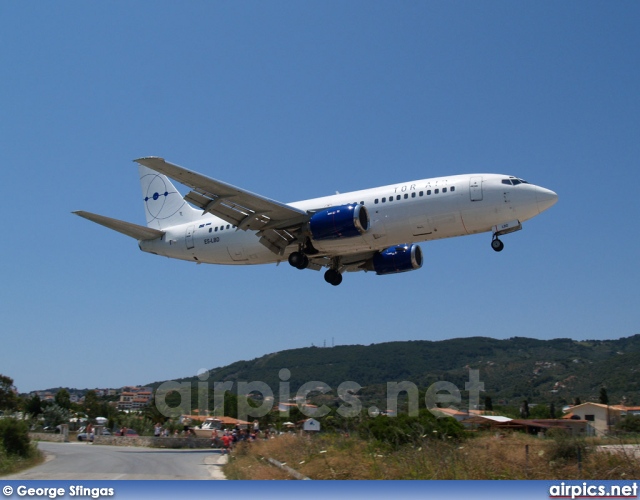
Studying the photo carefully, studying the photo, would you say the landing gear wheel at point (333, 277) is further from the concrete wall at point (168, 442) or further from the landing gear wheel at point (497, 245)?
the concrete wall at point (168, 442)

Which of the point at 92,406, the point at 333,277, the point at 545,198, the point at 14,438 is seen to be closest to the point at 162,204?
the point at 333,277

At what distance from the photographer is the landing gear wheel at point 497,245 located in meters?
26.5

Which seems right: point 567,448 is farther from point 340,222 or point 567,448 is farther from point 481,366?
point 481,366

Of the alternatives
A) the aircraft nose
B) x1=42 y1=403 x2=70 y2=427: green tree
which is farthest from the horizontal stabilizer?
x1=42 y1=403 x2=70 y2=427: green tree

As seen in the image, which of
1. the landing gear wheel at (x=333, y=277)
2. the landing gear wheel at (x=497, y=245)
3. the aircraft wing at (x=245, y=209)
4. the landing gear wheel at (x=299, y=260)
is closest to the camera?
the aircraft wing at (x=245, y=209)

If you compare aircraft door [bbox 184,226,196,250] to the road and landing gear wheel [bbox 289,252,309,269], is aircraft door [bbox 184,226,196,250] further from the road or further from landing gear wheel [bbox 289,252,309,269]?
the road

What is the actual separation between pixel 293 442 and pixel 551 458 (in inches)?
370

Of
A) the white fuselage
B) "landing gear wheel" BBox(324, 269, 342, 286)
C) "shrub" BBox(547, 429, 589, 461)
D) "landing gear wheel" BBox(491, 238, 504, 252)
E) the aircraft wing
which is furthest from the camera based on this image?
"landing gear wheel" BBox(324, 269, 342, 286)

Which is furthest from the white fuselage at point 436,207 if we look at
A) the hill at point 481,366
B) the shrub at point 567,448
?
the hill at point 481,366

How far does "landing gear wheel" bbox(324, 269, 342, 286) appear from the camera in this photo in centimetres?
3409

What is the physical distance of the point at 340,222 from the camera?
1073 inches

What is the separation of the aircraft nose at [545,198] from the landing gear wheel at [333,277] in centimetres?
1170

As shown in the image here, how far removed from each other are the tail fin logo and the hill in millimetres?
29043

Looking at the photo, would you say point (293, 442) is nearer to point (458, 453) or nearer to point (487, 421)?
point (487, 421)
